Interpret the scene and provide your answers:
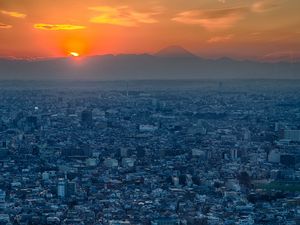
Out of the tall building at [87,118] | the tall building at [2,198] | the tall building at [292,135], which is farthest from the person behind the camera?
the tall building at [87,118]

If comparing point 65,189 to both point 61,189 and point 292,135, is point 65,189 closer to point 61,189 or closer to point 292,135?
point 61,189

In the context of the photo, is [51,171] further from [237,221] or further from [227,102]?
[227,102]

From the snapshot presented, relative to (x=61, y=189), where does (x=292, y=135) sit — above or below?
above

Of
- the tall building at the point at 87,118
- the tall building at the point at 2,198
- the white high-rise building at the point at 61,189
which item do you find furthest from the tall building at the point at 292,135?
the tall building at the point at 2,198

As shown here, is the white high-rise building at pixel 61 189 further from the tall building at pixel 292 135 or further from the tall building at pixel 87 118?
the tall building at pixel 87 118

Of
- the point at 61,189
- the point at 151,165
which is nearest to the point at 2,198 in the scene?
the point at 61,189

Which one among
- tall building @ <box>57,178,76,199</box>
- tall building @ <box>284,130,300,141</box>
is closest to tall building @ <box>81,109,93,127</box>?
tall building @ <box>284,130,300,141</box>

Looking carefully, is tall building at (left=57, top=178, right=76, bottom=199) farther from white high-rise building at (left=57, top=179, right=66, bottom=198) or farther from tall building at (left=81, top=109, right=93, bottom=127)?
tall building at (left=81, top=109, right=93, bottom=127)

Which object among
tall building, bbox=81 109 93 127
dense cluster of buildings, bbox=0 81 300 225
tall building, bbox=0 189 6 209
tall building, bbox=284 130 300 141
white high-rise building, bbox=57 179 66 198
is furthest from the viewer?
tall building, bbox=81 109 93 127
